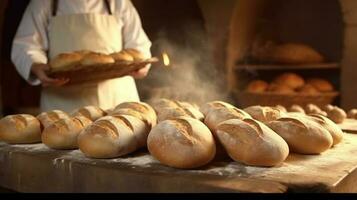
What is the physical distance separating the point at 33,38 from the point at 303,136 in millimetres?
2146

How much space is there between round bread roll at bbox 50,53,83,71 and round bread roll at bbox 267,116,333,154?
55.4 inches

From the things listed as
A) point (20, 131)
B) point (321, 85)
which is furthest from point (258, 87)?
point (20, 131)

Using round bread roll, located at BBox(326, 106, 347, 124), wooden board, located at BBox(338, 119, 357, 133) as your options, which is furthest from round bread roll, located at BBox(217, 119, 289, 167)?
round bread roll, located at BBox(326, 106, 347, 124)

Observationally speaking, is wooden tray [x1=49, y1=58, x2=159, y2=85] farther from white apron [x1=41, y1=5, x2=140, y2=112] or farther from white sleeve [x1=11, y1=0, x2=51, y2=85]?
white sleeve [x1=11, y1=0, x2=51, y2=85]

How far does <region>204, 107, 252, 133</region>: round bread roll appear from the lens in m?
1.52

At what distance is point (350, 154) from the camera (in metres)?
1.50

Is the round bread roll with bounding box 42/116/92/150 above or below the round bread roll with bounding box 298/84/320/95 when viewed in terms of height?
above

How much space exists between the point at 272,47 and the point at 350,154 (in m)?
2.84

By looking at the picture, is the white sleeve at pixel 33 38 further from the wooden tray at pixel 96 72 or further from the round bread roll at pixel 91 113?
the round bread roll at pixel 91 113

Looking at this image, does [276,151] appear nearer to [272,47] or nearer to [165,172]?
→ [165,172]

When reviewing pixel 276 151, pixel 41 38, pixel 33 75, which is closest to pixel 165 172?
pixel 276 151

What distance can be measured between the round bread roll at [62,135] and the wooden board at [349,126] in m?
1.28

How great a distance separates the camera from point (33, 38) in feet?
9.46

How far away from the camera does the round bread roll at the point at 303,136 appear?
4.68ft
